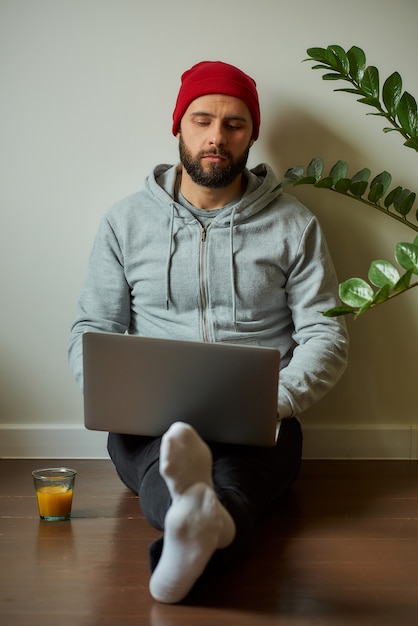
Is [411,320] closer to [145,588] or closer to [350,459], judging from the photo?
[350,459]

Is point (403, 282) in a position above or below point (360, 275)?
above

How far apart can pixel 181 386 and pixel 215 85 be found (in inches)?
39.3

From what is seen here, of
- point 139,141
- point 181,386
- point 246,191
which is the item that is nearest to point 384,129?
point 246,191

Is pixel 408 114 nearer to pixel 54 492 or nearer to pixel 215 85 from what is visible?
pixel 215 85

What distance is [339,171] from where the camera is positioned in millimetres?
2482

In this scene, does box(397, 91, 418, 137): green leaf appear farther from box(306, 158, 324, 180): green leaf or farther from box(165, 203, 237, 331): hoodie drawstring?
box(165, 203, 237, 331): hoodie drawstring

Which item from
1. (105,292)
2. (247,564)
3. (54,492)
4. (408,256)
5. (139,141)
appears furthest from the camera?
(139,141)

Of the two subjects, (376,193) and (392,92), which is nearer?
(392,92)

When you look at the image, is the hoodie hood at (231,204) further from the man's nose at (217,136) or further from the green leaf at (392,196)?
the green leaf at (392,196)

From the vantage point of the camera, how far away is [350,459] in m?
2.69

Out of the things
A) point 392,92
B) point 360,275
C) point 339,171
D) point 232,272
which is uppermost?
point 392,92

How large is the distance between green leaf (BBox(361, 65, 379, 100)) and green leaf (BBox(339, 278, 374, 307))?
3.77ft

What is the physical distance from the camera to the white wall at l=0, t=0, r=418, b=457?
257cm

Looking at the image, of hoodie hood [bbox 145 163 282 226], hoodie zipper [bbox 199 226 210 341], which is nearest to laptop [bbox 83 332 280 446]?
hoodie zipper [bbox 199 226 210 341]
